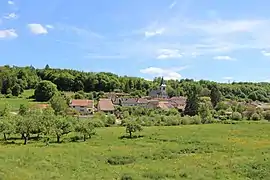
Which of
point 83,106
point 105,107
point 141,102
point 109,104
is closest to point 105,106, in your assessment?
point 105,107

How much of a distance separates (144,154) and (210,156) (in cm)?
707

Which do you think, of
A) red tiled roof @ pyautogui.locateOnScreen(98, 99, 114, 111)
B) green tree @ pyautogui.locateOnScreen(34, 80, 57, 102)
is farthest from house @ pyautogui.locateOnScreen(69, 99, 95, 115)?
green tree @ pyautogui.locateOnScreen(34, 80, 57, 102)

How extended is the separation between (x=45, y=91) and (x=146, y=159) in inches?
4109

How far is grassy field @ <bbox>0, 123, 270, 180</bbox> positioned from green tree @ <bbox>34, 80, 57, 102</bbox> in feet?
280

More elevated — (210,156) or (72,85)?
(72,85)

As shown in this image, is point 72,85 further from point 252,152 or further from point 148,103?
point 252,152

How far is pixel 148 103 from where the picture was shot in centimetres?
13400

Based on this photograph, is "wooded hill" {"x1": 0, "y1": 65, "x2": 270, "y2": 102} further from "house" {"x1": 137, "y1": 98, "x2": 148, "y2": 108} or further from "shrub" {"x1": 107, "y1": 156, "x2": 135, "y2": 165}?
"shrub" {"x1": 107, "y1": 156, "x2": 135, "y2": 165}

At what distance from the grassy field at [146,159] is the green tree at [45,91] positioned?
85.2 metres

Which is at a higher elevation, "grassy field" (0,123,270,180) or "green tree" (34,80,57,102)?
"green tree" (34,80,57,102)

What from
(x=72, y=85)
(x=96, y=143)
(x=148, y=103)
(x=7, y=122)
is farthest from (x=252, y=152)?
(x=72, y=85)

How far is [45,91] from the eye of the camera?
137875mm

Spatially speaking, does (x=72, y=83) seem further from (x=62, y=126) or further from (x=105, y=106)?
(x=62, y=126)

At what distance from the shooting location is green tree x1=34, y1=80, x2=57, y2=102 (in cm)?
13750
